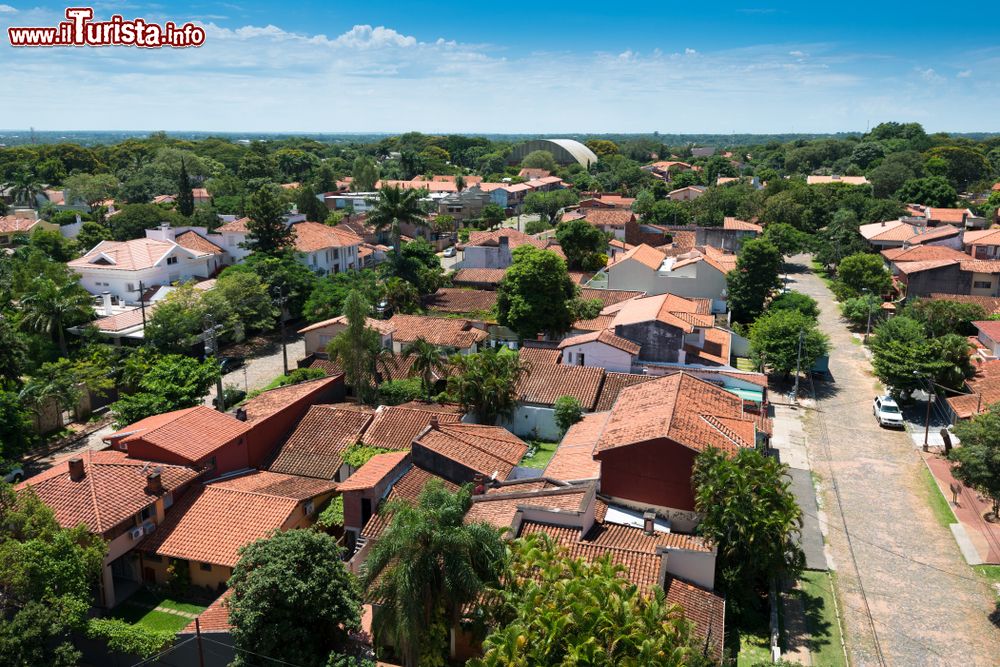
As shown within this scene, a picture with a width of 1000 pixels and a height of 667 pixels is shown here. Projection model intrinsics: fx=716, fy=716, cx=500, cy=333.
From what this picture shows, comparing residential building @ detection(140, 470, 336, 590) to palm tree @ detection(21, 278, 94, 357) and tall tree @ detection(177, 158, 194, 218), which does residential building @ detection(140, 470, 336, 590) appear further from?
tall tree @ detection(177, 158, 194, 218)

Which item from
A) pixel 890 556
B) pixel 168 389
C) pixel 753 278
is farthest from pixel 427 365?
pixel 753 278

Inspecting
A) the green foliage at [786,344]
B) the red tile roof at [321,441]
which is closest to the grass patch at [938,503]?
the green foliage at [786,344]

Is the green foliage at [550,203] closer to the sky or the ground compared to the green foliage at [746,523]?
closer to the sky

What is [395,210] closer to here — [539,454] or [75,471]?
[539,454]

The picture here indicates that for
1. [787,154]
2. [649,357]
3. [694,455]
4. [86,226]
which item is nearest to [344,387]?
[649,357]

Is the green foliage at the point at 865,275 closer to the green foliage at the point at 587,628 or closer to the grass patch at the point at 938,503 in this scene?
the grass patch at the point at 938,503

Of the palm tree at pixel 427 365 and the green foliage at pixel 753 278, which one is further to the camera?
the green foliage at pixel 753 278

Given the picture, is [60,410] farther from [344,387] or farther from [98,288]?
[98,288]
